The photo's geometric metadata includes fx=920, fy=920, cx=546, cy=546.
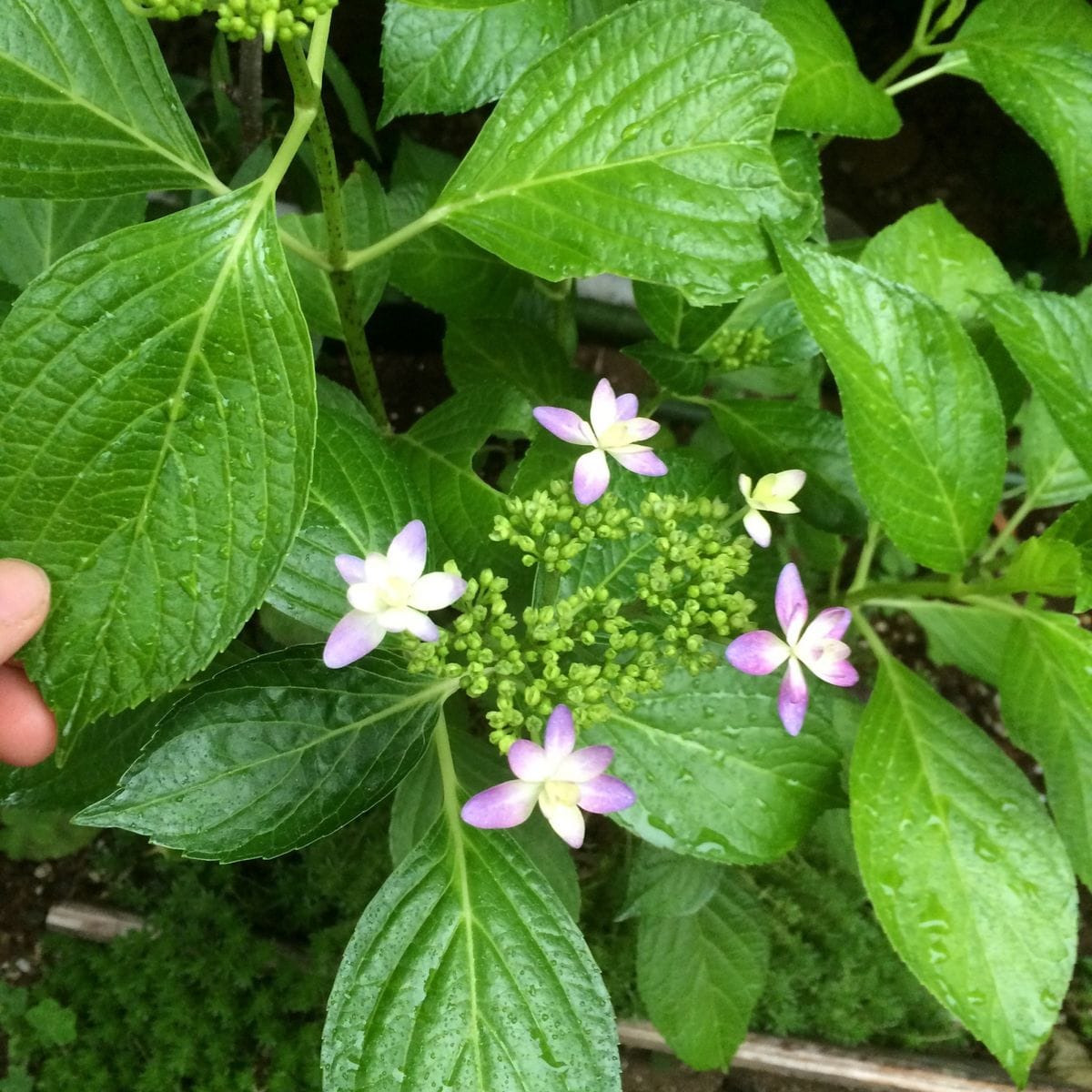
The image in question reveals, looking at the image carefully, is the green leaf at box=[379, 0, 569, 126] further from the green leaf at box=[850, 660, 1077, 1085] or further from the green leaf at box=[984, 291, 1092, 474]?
the green leaf at box=[850, 660, 1077, 1085]

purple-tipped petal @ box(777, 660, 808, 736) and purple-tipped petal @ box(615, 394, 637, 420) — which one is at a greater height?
purple-tipped petal @ box(615, 394, 637, 420)

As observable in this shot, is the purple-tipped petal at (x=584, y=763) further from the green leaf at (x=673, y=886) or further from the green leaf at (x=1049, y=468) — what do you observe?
the green leaf at (x=1049, y=468)

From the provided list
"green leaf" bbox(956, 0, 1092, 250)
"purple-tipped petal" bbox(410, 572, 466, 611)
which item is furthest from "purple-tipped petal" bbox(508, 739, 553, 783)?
"green leaf" bbox(956, 0, 1092, 250)

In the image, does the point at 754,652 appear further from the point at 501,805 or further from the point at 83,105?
the point at 83,105

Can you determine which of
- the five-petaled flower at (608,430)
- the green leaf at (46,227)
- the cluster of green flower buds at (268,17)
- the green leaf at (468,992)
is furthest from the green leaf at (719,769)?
the green leaf at (46,227)

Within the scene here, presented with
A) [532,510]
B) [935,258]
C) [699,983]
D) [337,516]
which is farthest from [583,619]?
[699,983]

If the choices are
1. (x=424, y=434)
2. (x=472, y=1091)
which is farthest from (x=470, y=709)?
(x=472, y=1091)

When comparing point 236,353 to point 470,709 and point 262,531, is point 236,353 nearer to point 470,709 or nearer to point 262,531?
point 262,531
